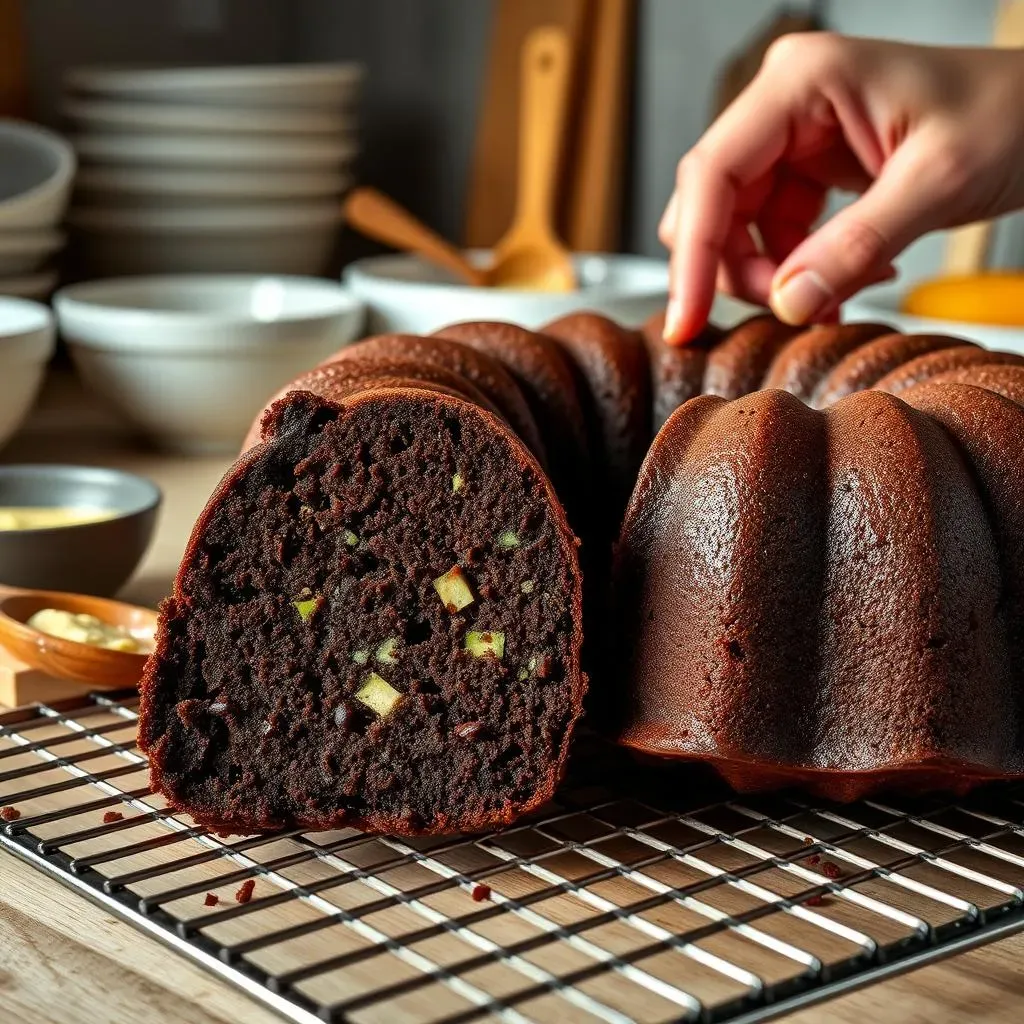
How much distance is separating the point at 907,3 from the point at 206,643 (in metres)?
2.07

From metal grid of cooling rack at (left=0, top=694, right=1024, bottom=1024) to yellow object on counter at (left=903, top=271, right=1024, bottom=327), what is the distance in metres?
1.18

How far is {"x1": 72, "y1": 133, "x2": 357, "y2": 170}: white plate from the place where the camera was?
2854mm

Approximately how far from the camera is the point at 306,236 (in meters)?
3.07

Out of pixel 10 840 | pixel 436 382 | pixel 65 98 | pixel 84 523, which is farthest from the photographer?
pixel 65 98

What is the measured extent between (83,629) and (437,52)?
226 cm

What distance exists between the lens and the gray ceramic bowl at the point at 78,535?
67.1 inches

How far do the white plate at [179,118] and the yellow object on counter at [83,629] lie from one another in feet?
4.75

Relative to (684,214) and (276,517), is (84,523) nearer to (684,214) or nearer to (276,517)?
(276,517)

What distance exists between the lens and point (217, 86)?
283 cm

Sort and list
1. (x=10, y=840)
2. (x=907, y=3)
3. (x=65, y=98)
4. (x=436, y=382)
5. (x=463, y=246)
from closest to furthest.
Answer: (x=10, y=840), (x=436, y=382), (x=907, y=3), (x=65, y=98), (x=463, y=246)

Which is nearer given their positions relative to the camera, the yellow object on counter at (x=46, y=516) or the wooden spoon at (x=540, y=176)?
the yellow object on counter at (x=46, y=516)

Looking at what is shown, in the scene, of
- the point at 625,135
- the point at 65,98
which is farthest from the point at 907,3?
the point at 65,98

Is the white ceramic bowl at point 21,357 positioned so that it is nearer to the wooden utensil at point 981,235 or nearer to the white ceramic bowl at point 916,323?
the white ceramic bowl at point 916,323

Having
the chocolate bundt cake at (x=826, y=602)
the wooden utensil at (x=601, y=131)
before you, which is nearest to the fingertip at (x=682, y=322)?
the chocolate bundt cake at (x=826, y=602)
